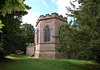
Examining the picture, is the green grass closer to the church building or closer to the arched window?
the church building

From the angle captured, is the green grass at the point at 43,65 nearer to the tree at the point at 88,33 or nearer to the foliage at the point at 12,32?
the foliage at the point at 12,32

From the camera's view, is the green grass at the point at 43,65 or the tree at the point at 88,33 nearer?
the tree at the point at 88,33

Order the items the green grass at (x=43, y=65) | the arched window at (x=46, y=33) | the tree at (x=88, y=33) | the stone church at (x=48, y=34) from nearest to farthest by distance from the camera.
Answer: the tree at (x=88, y=33) < the green grass at (x=43, y=65) < the stone church at (x=48, y=34) < the arched window at (x=46, y=33)

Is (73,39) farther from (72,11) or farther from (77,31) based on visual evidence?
(72,11)

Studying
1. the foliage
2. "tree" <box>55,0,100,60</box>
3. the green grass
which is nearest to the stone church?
the green grass

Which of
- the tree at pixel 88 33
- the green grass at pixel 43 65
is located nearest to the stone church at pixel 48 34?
the green grass at pixel 43 65

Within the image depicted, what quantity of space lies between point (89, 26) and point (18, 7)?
5.83 metres

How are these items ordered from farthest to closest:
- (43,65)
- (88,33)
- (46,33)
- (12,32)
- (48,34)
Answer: (46,33), (48,34), (43,65), (12,32), (88,33)

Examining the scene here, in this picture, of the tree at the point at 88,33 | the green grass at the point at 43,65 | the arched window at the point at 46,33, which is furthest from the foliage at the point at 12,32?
the arched window at the point at 46,33

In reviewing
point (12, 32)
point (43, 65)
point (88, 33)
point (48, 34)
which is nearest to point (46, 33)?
point (48, 34)

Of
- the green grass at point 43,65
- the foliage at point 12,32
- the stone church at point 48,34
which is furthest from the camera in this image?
the stone church at point 48,34

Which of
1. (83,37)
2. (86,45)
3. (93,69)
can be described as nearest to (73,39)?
(83,37)

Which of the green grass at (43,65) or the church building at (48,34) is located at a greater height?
the church building at (48,34)

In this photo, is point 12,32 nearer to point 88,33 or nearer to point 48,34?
point 88,33
